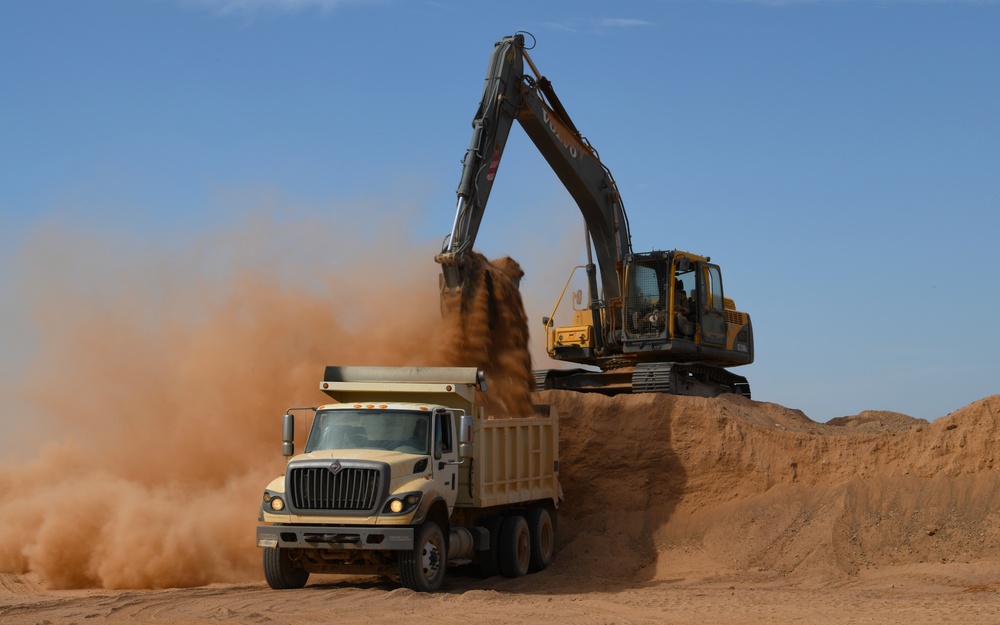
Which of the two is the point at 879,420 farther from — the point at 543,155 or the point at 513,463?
the point at 513,463

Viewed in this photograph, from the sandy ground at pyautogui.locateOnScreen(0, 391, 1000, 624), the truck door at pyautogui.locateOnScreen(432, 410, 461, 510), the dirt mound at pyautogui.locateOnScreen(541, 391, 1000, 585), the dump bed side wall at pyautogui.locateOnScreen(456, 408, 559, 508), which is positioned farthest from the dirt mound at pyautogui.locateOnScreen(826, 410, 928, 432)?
the truck door at pyautogui.locateOnScreen(432, 410, 461, 510)

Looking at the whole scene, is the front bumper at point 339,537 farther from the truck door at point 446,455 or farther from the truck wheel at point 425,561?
the truck door at point 446,455

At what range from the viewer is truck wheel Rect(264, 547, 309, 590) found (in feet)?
53.7

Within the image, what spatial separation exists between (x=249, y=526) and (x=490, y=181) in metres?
7.71

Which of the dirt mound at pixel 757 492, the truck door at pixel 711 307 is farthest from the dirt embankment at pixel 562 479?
the truck door at pixel 711 307

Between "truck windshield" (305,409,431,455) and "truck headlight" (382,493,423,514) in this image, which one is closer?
"truck headlight" (382,493,423,514)

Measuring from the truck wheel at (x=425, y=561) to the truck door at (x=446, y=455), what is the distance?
2.25 feet

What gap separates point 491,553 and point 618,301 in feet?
32.2

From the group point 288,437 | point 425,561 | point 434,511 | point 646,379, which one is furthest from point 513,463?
point 646,379

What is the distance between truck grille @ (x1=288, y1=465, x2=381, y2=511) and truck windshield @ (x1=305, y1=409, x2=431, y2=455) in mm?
918

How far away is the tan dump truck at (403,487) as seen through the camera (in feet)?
52.1

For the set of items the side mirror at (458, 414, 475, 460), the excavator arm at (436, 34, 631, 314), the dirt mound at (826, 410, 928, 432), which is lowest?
the side mirror at (458, 414, 475, 460)

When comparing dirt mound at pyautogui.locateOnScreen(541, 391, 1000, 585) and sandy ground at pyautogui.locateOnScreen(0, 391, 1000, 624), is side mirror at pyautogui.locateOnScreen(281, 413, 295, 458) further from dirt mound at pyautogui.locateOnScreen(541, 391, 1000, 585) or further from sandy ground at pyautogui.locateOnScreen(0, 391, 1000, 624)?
dirt mound at pyautogui.locateOnScreen(541, 391, 1000, 585)

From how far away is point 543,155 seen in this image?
25.5 m
